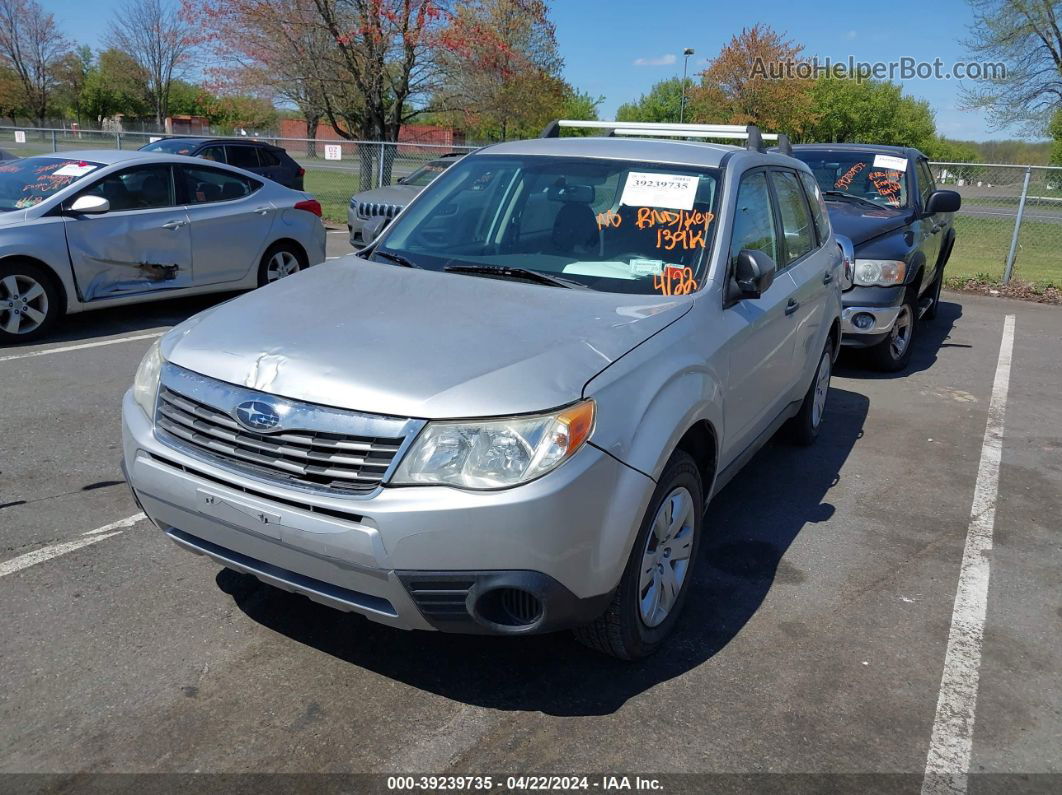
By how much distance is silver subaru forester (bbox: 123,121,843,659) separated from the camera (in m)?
2.60

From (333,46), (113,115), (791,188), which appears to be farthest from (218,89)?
(113,115)

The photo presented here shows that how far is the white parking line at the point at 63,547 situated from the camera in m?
3.76

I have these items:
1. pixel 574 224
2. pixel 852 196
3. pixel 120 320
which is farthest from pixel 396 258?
pixel 852 196

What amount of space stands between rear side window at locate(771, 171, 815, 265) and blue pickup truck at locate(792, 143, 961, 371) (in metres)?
1.98

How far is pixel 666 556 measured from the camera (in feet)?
10.8

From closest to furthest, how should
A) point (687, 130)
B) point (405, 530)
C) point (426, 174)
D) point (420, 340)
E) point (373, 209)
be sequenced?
1. point (405, 530)
2. point (420, 340)
3. point (687, 130)
4. point (373, 209)
5. point (426, 174)

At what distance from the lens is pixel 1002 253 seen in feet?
62.5

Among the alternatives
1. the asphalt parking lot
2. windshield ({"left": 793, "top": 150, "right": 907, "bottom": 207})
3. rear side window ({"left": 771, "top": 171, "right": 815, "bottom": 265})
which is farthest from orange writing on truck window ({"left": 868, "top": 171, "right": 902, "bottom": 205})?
the asphalt parking lot

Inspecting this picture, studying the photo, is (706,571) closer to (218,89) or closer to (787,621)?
(787,621)

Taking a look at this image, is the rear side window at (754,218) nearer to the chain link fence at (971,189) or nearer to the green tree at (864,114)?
the chain link fence at (971,189)

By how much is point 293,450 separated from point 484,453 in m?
0.59

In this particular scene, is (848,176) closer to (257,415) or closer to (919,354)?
(919,354)

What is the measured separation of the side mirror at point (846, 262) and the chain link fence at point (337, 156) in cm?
1080

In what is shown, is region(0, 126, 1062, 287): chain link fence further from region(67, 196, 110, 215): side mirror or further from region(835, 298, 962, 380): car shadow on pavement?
region(67, 196, 110, 215): side mirror
